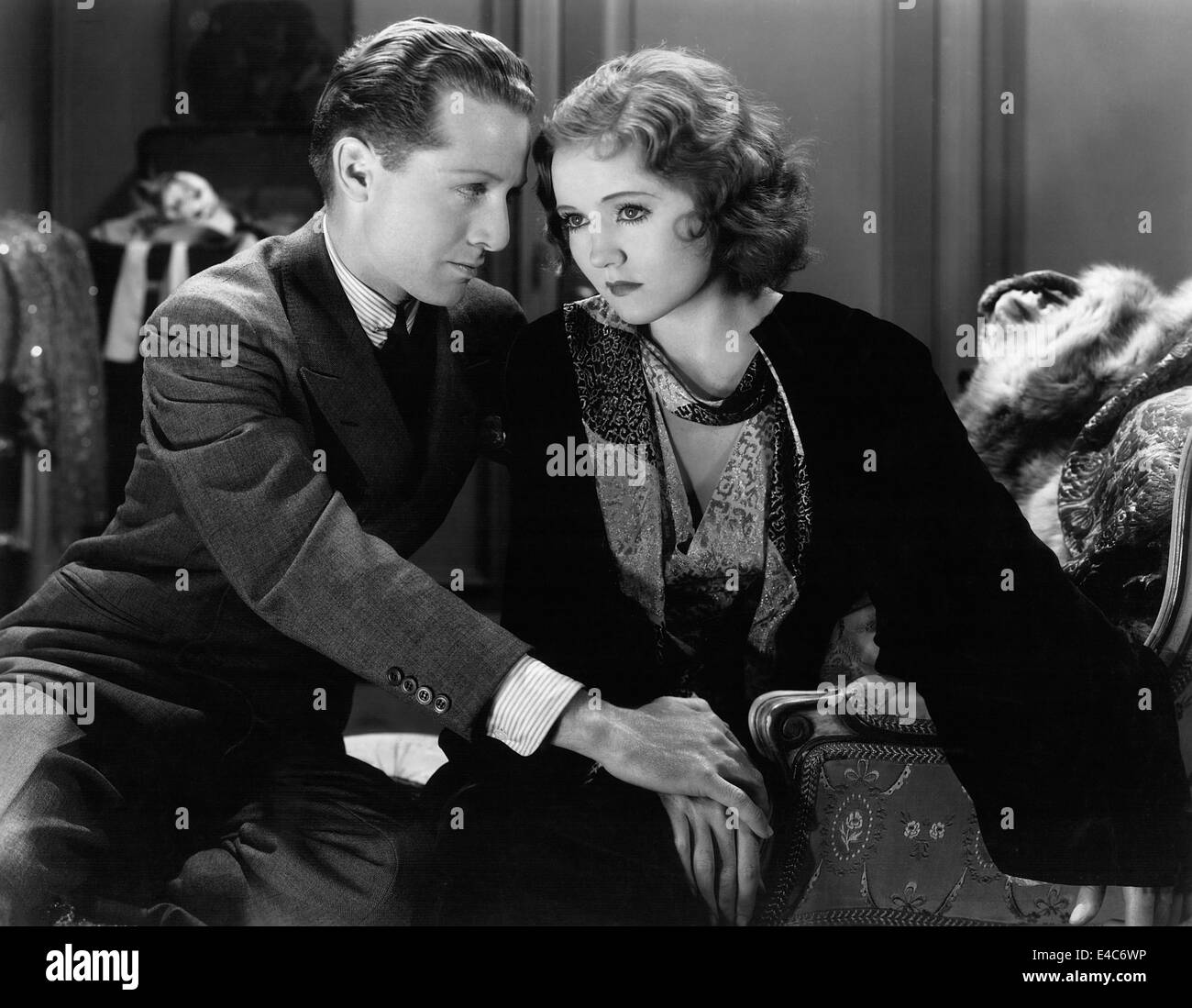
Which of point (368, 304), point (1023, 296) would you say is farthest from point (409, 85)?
point (1023, 296)

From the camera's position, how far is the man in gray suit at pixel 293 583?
7.32 feet

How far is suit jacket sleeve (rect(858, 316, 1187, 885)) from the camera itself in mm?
2324

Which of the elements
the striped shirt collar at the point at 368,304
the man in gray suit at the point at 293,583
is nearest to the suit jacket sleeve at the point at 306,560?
the man in gray suit at the point at 293,583

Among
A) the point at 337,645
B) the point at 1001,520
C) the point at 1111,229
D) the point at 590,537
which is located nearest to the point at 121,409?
the point at 337,645

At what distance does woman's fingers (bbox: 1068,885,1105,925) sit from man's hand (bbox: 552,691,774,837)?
609mm

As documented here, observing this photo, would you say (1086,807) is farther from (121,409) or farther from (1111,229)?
(121,409)

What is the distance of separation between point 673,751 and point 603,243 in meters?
0.93

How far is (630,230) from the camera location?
228 cm

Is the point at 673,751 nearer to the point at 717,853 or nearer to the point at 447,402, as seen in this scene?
the point at 717,853

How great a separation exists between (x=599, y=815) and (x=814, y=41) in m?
1.52

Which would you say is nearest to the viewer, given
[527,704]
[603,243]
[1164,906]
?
[527,704]

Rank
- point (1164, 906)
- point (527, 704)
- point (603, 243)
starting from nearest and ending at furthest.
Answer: point (527, 704) → point (603, 243) → point (1164, 906)
